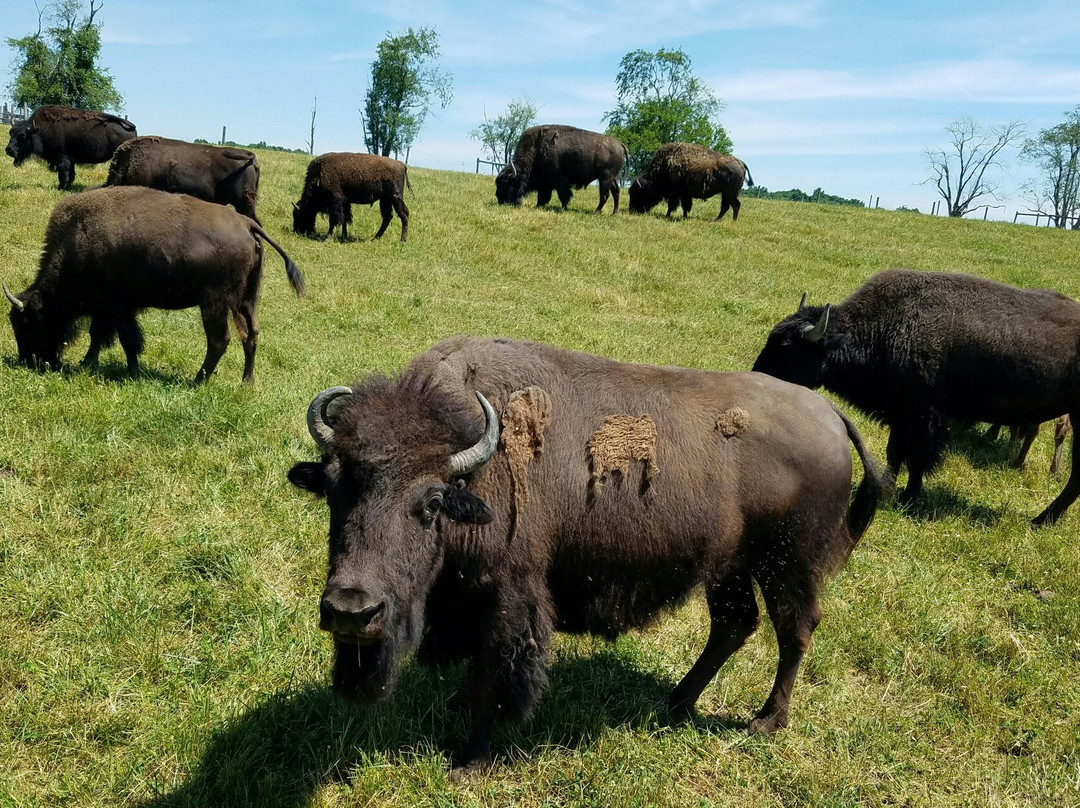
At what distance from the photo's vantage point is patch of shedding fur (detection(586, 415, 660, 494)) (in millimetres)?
3768

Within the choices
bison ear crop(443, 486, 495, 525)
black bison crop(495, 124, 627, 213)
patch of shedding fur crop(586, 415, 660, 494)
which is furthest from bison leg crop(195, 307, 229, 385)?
black bison crop(495, 124, 627, 213)

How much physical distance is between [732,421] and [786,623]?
1.21 m

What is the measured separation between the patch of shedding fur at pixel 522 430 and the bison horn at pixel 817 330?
487cm

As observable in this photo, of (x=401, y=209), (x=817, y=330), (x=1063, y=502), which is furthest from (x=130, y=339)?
(x=401, y=209)

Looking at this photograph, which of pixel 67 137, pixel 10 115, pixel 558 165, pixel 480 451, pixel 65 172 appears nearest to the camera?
pixel 480 451

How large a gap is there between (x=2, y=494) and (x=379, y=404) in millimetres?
3375

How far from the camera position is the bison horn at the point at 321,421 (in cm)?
326

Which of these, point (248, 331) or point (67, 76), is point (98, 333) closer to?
point (248, 331)

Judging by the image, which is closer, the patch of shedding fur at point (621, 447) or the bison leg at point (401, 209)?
the patch of shedding fur at point (621, 447)

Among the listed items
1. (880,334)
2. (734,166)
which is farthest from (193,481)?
(734,166)

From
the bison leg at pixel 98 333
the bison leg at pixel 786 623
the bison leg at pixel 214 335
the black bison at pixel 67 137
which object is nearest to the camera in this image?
the bison leg at pixel 786 623

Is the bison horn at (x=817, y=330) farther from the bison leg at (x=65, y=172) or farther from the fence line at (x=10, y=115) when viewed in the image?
the fence line at (x=10, y=115)

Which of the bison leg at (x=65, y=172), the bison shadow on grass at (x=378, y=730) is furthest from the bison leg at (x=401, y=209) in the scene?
the bison shadow on grass at (x=378, y=730)

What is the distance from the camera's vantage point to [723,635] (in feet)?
14.2
